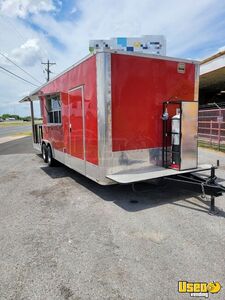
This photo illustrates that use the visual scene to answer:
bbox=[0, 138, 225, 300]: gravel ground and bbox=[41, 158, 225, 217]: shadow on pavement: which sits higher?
bbox=[41, 158, 225, 217]: shadow on pavement

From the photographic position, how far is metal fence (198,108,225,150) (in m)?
11.4

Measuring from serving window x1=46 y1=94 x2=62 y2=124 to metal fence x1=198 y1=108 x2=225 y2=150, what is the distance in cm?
796

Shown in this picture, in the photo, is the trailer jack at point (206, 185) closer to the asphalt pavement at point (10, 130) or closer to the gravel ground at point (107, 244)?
the gravel ground at point (107, 244)

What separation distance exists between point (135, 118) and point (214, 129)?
8.97 metres

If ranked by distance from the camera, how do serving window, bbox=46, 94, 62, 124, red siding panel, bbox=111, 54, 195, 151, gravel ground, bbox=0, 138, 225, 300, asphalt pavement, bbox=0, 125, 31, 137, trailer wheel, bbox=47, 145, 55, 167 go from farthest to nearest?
asphalt pavement, bbox=0, 125, 31, 137 < trailer wheel, bbox=47, 145, 55, 167 < serving window, bbox=46, 94, 62, 124 < red siding panel, bbox=111, 54, 195, 151 < gravel ground, bbox=0, 138, 225, 300

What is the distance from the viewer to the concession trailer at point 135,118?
168 inches

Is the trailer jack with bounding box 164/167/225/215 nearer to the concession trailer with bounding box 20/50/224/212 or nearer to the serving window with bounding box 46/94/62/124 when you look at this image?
the concession trailer with bounding box 20/50/224/212

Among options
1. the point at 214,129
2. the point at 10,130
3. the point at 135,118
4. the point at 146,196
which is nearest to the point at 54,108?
the point at 135,118

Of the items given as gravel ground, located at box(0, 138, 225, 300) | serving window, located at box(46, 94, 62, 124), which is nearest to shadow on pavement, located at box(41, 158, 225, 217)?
gravel ground, located at box(0, 138, 225, 300)

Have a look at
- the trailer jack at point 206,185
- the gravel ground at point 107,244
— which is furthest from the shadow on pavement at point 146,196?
the trailer jack at point 206,185

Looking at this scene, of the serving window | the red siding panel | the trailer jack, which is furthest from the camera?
the serving window

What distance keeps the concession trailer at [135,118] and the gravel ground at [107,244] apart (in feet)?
1.85

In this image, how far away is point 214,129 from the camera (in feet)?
39.9

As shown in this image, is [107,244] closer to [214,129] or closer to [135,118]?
[135,118]
